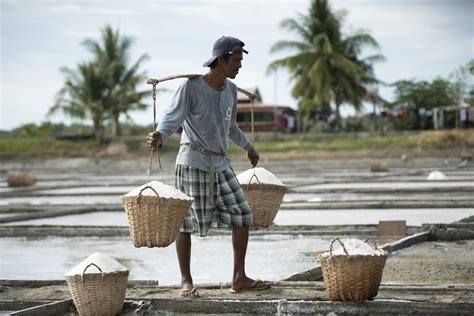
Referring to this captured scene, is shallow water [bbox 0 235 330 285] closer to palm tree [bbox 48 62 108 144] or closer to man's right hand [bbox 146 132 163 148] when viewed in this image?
man's right hand [bbox 146 132 163 148]

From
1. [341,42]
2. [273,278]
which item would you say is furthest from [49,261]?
[341,42]

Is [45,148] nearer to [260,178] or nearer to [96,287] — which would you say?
[260,178]

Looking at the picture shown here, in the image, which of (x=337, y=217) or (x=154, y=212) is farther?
(x=337, y=217)

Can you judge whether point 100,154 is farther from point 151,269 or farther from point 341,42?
point 151,269

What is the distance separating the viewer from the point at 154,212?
13.2 ft

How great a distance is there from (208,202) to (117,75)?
101ft

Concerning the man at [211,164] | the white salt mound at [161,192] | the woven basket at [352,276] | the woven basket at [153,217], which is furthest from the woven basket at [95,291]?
the woven basket at [352,276]

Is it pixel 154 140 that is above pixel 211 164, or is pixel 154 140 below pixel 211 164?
above

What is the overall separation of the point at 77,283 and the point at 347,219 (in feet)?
18.5

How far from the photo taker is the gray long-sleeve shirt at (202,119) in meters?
4.35

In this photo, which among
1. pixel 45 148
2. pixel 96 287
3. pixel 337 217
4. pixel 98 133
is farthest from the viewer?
pixel 45 148

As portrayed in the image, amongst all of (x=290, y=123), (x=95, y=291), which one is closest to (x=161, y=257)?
(x=95, y=291)

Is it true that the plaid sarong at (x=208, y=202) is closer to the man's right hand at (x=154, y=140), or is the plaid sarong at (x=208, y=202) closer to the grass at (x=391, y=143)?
the man's right hand at (x=154, y=140)

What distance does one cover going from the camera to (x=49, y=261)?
6.51 metres
